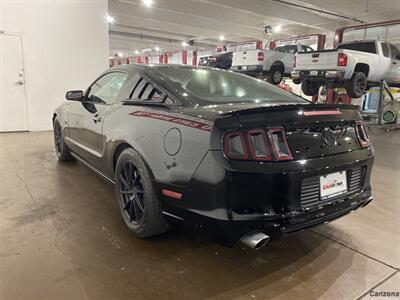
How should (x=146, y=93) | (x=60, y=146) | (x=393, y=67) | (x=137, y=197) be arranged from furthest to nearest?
(x=393, y=67)
(x=60, y=146)
(x=146, y=93)
(x=137, y=197)

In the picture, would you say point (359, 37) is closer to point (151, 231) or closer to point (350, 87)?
point (350, 87)

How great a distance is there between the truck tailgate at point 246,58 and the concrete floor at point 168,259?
24.1ft

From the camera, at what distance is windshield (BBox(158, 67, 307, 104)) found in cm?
218

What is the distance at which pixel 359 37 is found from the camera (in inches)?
572

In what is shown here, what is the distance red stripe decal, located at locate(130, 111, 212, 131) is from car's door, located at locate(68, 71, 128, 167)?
0.61 metres

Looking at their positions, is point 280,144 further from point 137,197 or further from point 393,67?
point 393,67

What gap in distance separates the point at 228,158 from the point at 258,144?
6.9 inches

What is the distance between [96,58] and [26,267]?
22.7ft

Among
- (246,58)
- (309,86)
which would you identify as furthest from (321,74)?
(246,58)

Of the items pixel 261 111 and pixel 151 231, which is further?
pixel 151 231

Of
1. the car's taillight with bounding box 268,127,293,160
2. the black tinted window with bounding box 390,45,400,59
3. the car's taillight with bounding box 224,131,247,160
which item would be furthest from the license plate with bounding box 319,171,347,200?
the black tinted window with bounding box 390,45,400,59

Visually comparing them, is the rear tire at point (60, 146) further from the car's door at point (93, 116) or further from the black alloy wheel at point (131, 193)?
the black alloy wheel at point (131, 193)

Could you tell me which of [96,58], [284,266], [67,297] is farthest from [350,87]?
[67,297]

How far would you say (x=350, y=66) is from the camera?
7.33m
